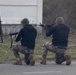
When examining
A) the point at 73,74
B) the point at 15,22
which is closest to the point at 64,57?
the point at 73,74

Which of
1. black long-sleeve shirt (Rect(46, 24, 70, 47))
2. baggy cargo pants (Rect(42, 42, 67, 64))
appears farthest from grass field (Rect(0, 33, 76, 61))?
black long-sleeve shirt (Rect(46, 24, 70, 47))

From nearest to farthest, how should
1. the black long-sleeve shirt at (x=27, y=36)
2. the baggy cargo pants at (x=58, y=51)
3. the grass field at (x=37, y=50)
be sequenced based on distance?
1. the black long-sleeve shirt at (x=27, y=36)
2. the baggy cargo pants at (x=58, y=51)
3. the grass field at (x=37, y=50)

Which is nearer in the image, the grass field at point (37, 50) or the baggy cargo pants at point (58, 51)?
the baggy cargo pants at point (58, 51)

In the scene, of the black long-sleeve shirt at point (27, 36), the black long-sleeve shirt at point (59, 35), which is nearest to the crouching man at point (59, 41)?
the black long-sleeve shirt at point (59, 35)

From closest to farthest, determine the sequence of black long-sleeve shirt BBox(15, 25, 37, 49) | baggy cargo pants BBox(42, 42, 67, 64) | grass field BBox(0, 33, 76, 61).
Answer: black long-sleeve shirt BBox(15, 25, 37, 49), baggy cargo pants BBox(42, 42, 67, 64), grass field BBox(0, 33, 76, 61)

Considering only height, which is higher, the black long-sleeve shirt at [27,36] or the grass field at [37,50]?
the black long-sleeve shirt at [27,36]

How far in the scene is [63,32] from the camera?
16.5 metres

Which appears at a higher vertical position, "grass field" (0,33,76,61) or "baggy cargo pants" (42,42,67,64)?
"baggy cargo pants" (42,42,67,64)

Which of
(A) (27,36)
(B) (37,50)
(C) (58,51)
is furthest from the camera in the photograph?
(B) (37,50)

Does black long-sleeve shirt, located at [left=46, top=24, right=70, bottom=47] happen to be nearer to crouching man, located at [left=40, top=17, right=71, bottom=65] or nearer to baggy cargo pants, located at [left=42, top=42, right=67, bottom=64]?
crouching man, located at [left=40, top=17, right=71, bottom=65]

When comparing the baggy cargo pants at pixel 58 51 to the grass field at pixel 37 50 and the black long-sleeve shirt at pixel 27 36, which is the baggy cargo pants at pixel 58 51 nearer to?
the black long-sleeve shirt at pixel 27 36

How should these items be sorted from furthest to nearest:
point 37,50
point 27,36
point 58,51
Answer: point 37,50 → point 58,51 → point 27,36

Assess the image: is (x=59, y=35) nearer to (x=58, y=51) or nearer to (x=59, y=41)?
(x=59, y=41)

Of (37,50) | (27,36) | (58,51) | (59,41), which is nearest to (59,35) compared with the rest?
(59,41)
